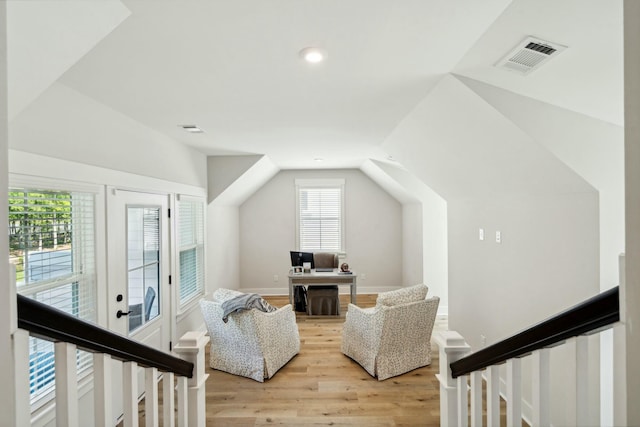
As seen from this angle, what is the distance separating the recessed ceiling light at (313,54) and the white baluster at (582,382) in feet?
5.37

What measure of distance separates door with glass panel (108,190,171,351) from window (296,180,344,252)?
3533 millimetres

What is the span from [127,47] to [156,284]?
2.60 meters

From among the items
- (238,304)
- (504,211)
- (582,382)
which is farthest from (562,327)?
(238,304)

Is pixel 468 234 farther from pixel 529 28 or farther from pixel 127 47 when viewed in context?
pixel 127 47

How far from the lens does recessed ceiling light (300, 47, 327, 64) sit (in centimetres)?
183

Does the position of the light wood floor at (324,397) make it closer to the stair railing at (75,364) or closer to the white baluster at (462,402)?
the white baluster at (462,402)

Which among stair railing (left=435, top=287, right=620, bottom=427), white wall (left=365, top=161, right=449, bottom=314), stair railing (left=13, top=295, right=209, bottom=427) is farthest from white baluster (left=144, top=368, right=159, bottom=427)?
white wall (left=365, top=161, right=449, bottom=314)

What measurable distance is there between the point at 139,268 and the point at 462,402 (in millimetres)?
2916

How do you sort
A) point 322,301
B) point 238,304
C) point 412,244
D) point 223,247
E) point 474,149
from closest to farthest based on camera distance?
point 474,149 < point 238,304 < point 322,301 < point 223,247 < point 412,244

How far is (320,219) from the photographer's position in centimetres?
718

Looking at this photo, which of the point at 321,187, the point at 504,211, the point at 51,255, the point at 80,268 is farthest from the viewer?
the point at 321,187

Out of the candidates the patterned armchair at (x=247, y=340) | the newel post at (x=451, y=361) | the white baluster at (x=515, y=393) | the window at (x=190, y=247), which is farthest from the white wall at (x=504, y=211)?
the window at (x=190, y=247)

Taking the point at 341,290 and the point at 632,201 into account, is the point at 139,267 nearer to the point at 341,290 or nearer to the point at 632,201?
the point at 632,201

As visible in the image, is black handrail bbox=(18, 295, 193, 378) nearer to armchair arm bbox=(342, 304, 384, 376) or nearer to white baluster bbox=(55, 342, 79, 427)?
white baluster bbox=(55, 342, 79, 427)
